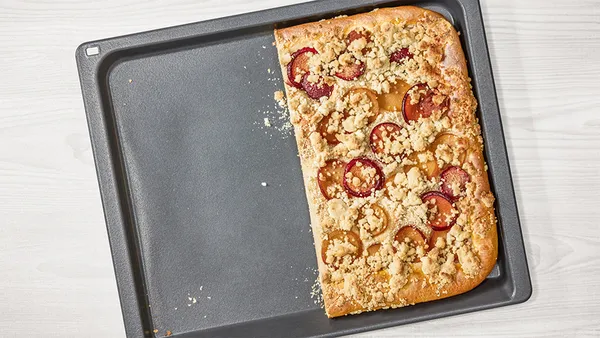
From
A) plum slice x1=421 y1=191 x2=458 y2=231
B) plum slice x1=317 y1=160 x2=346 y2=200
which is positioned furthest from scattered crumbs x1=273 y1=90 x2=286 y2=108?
plum slice x1=421 y1=191 x2=458 y2=231

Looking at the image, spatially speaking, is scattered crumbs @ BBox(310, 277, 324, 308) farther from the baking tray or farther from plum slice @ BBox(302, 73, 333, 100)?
plum slice @ BBox(302, 73, 333, 100)

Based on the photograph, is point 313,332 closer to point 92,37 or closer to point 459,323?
point 459,323

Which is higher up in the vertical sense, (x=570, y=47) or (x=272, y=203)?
(x=570, y=47)

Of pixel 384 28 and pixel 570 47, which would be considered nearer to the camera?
pixel 384 28

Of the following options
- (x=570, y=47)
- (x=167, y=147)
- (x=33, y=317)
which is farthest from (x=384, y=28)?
(x=33, y=317)

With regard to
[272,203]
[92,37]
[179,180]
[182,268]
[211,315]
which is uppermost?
[92,37]

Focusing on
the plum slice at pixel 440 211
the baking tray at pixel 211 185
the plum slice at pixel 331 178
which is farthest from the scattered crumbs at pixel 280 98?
the plum slice at pixel 440 211
